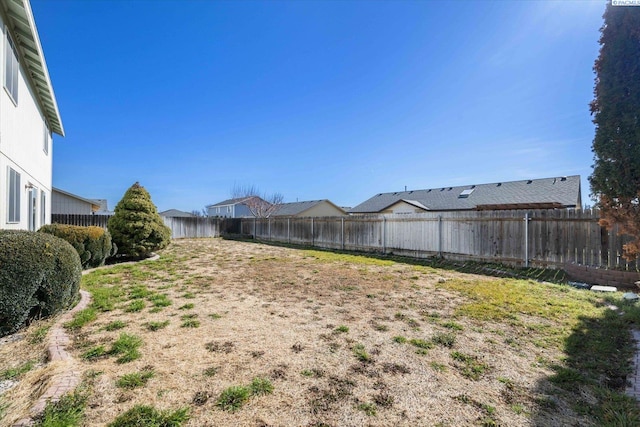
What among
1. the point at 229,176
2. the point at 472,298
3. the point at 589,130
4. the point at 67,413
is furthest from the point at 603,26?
the point at 229,176

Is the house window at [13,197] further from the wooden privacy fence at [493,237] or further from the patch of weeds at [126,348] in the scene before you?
the wooden privacy fence at [493,237]

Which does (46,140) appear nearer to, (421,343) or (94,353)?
(94,353)

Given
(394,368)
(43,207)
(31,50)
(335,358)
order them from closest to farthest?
1. (394,368)
2. (335,358)
3. (31,50)
4. (43,207)

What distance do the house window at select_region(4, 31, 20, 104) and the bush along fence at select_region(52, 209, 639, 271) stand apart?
12014mm

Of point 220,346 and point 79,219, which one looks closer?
point 220,346

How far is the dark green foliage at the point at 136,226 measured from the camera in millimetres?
10445

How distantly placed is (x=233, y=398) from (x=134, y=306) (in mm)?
3464

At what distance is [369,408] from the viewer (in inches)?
90.0

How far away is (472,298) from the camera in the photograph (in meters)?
5.66

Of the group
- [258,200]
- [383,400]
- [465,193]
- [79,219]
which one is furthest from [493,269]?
[258,200]

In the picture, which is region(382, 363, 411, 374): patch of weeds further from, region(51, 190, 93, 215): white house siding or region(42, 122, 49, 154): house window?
region(51, 190, 93, 215): white house siding

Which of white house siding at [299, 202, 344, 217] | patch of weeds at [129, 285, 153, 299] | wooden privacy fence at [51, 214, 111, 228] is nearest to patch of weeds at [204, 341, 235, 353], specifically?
patch of weeds at [129, 285, 153, 299]

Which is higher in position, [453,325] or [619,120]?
[619,120]

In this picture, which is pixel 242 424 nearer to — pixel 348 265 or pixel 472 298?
pixel 472 298
